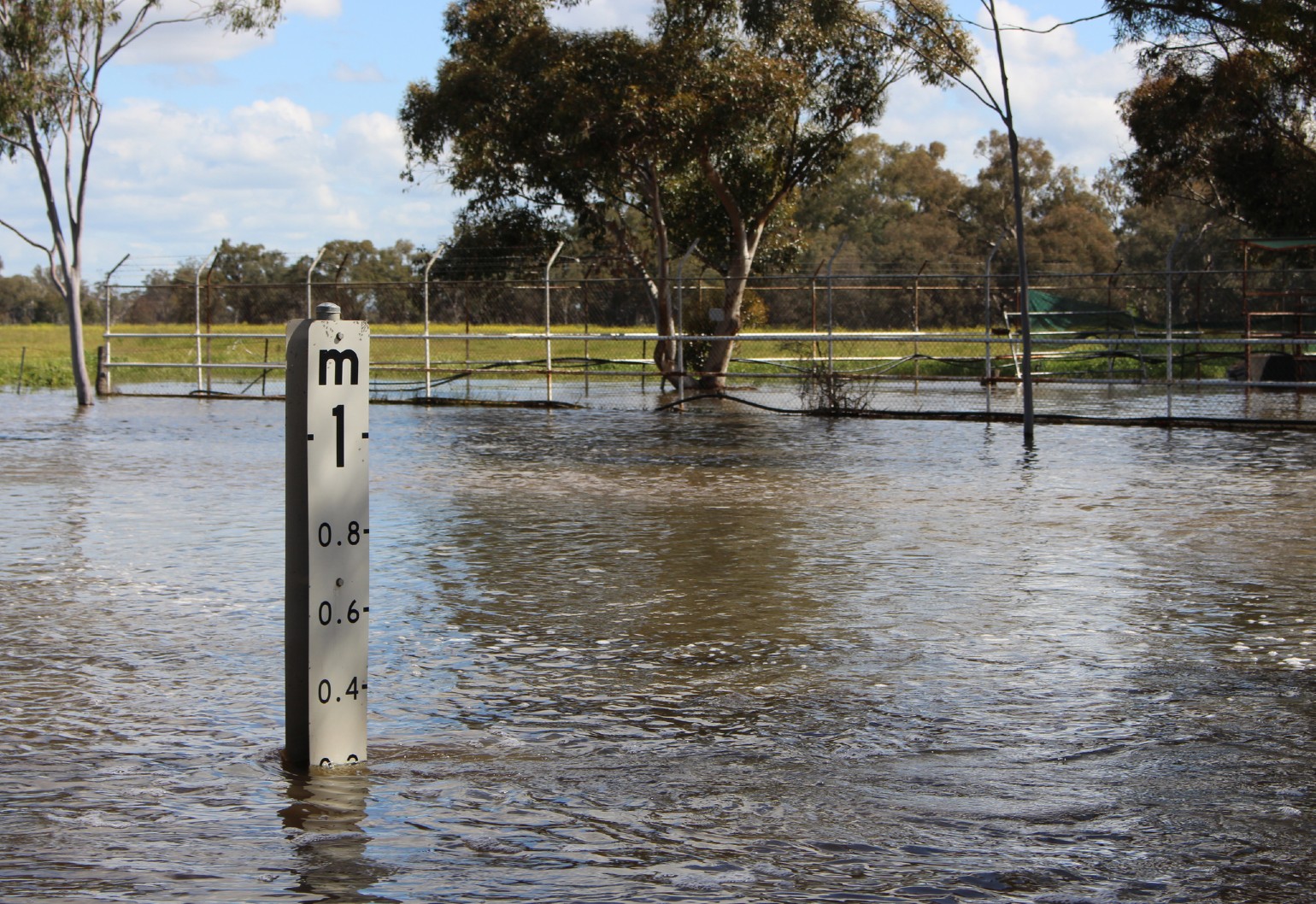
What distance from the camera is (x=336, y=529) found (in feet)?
16.2

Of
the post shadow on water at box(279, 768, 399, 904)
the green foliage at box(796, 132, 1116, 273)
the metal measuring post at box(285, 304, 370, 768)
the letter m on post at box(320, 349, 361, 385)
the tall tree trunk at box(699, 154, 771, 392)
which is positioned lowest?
the post shadow on water at box(279, 768, 399, 904)

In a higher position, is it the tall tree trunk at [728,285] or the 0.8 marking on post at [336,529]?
the tall tree trunk at [728,285]

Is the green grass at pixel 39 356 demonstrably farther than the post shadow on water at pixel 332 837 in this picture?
Yes

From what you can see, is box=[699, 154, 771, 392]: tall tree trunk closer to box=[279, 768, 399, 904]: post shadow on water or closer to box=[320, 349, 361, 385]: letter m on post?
box=[320, 349, 361, 385]: letter m on post

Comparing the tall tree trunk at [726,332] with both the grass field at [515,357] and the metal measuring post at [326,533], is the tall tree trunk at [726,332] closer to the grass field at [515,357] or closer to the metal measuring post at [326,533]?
the grass field at [515,357]

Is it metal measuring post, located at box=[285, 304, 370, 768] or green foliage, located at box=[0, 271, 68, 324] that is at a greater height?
green foliage, located at box=[0, 271, 68, 324]

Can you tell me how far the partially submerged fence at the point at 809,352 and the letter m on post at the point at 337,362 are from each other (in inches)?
675

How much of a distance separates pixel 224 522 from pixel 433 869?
7824mm

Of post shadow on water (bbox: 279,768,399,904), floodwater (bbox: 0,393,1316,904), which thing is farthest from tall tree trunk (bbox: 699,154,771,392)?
post shadow on water (bbox: 279,768,399,904)

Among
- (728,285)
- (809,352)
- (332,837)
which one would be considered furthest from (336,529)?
(809,352)

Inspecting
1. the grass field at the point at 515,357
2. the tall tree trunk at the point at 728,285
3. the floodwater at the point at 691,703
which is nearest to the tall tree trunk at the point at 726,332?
the tall tree trunk at the point at 728,285

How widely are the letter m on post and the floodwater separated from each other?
4.30ft

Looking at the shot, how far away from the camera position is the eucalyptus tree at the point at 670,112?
29.1 m

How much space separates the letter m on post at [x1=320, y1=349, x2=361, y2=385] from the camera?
16.1 ft
